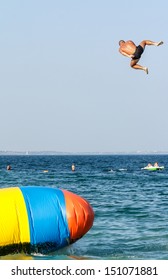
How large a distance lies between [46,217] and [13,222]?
777 millimetres

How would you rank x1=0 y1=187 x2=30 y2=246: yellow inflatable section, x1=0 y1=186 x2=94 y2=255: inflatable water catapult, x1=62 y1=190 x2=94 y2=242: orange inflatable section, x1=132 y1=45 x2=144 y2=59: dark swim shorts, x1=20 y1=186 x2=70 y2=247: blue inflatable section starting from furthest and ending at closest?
x1=62 y1=190 x2=94 y2=242: orange inflatable section
x1=20 y1=186 x2=70 y2=247: blue inflatable section
x1=0 y1=186 x2=94 y2=255: inflatable water catapult
x1=0 y1=187 x2=30 y2=246: yellow inflatable section
x1=132 y1=45 x2=144 y2=59: dark swim shorts

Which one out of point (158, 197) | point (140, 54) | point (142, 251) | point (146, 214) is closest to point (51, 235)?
point (142, 251)

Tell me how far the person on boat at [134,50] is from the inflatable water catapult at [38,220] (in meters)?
5.36

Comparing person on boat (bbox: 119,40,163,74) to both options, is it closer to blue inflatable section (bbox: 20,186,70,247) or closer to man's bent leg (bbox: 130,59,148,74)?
man's bent leg (bbox: 130,59,148,74)

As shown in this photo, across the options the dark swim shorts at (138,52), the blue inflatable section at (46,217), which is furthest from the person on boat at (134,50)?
the blue inflatable section at (46,217)

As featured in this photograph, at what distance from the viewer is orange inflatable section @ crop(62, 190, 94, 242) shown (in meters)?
14.2

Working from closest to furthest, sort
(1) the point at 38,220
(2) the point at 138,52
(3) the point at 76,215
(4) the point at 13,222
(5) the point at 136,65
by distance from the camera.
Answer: (2) the point at 138,52 < (5) the point at 136,65 < (4) the point at 13,222 < (1) the point at 38,220 < (3) the point at 76,215

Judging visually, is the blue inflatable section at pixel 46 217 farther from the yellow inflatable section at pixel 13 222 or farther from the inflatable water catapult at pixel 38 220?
the yellow inflatable section at pixel 13 222

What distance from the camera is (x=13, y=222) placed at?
44.8ft

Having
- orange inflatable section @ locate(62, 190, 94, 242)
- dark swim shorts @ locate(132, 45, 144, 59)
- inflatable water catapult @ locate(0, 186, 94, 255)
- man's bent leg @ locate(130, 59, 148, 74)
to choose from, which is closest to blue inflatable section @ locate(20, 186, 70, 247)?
inflatable water catapult @ locate(0, 186, 94, 255)

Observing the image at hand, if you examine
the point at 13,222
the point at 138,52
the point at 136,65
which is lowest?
the point at 13,222

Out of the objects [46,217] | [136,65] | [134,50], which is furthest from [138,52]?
[46,217]

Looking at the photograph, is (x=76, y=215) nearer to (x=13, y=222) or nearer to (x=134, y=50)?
(x=13, y=222)

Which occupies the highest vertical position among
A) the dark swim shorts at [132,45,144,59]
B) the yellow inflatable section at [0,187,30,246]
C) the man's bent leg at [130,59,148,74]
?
the dark swim shorts at [132,45,144,59]
